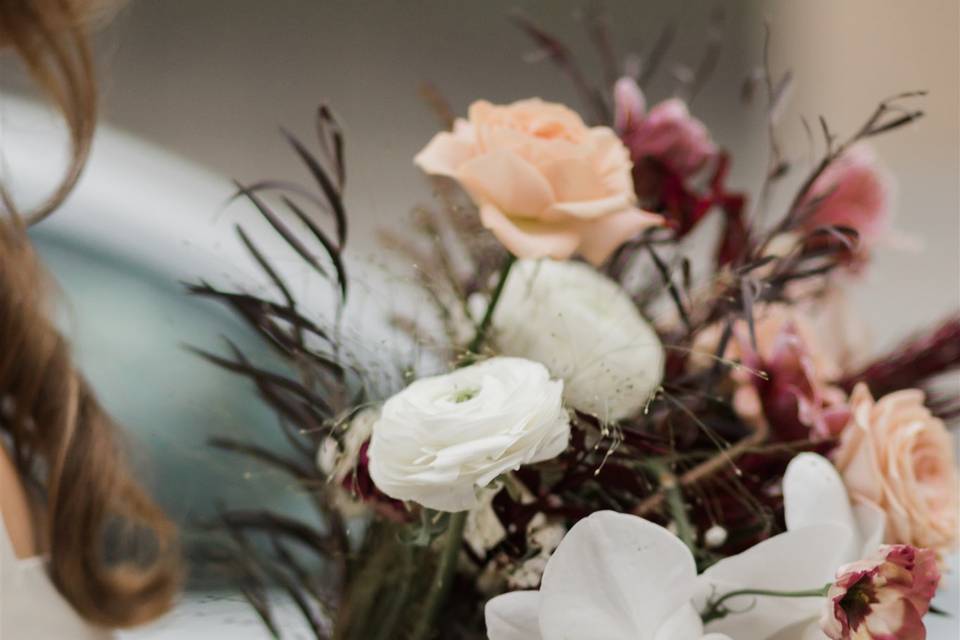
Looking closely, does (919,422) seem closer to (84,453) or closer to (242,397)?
(84,453)

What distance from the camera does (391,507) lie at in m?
0.42

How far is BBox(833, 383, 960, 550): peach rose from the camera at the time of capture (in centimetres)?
44

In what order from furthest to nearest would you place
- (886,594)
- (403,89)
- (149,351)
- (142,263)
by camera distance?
(403,89)
(142,263)
(149,351)
(886,594)

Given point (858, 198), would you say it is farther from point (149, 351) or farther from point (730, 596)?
point (149, 351)

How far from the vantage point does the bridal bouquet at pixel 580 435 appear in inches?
13.7

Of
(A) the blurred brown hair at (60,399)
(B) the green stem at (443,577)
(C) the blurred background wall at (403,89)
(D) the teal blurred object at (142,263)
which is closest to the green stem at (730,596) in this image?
(B) the green stem at (443,577)

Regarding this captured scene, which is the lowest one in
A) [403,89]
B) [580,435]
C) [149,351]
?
[149,351]

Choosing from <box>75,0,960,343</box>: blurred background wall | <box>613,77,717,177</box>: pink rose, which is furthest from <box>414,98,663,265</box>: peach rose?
<box>75,0,960,343</box>: blurred background wall

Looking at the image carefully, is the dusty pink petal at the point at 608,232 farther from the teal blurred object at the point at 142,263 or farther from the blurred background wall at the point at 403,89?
the blurred background wall at the point at 403,89

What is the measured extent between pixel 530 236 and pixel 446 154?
6 centimetres

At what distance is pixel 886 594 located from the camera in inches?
12.6

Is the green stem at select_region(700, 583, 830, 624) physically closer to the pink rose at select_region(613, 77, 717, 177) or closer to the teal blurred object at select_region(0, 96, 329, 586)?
the pink rose at select_region(613, 77, 717, 177)

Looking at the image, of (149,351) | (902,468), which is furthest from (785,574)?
(149,351)

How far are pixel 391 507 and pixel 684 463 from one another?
6.0 inches
